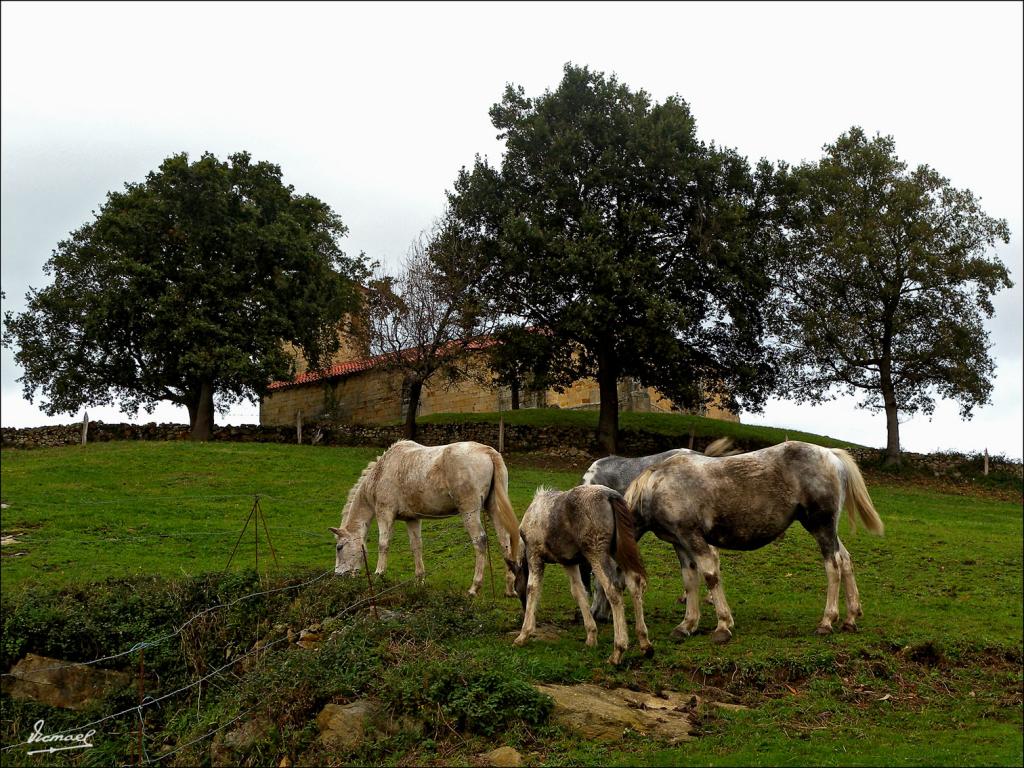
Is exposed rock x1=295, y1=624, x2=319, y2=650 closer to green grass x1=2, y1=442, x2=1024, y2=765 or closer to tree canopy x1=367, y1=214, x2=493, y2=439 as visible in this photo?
green grass x1=2, y1=442, x2=1024, y2=765

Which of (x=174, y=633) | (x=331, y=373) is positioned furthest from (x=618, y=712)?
(x=331, y=373)

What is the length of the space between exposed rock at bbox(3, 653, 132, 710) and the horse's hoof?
9005 millimetres

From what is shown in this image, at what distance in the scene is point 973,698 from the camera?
11.4m

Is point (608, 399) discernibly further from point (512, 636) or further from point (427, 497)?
point (512, 636)

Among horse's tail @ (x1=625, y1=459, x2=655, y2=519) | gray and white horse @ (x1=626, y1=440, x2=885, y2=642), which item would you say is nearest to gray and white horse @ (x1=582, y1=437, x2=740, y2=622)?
horse's tail @ (x1=625, y1=459, x2=655, y2=519)

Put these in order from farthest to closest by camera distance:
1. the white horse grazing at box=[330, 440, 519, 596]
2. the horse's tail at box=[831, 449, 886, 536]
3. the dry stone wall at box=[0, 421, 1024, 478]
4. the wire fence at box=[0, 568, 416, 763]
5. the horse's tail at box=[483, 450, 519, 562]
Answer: the dry stone wall at box=[0, 421, 1024, 478] < the white horse grazing at box=[330, 440, 519, 596] < the horse's tail at box=[483, 450, 519, 562] < the wire fence at box=[0, 568, 416, 763] < the horse's tail at box=[831, 449, 886, 536]

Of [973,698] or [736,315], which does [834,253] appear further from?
[973,698]

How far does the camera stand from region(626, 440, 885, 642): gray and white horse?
13.7 meters

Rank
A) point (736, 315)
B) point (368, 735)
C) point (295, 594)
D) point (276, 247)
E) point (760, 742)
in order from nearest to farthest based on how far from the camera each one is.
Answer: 1. point (760, 742)
2. point (368, 735)
3. point (295, 594)
4. point (736, 315)
5. point (276, 247)

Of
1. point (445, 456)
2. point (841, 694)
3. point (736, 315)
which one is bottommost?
point (841, 694)

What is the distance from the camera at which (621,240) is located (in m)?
36.6

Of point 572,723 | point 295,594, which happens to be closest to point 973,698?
point 572,723

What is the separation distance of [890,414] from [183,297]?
95.0 ft

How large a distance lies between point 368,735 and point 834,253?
1314 inches
